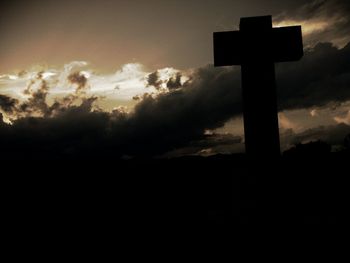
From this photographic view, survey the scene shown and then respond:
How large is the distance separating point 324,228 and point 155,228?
207cm

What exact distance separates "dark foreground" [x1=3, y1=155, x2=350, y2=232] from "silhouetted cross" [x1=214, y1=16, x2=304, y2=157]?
0.99 feet

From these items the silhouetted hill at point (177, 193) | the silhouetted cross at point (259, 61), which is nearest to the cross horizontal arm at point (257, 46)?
the silhouetted cross at point (259, 61)

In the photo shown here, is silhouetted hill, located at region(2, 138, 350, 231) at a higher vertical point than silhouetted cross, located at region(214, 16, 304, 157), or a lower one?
lower

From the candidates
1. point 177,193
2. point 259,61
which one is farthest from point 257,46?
point 177,193

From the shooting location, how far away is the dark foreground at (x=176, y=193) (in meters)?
3.46

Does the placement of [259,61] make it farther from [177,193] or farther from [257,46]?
[177,193]

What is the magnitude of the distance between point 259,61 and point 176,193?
8.36 feet

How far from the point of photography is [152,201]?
4910 millimetres

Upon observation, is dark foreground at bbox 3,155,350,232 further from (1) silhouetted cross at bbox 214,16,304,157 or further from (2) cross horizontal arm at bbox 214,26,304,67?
(2) cross horizontal arm at bbox 214,26,304,67

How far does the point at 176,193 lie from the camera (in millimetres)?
5133

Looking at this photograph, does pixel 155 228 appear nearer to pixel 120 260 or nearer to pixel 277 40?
pixel 120 260

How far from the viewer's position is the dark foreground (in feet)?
11.4

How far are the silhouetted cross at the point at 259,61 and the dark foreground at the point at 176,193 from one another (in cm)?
30

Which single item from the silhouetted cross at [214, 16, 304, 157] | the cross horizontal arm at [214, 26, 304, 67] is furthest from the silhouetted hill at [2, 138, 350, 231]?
the cross horizontal arm at [214, 26, 304, 67]
